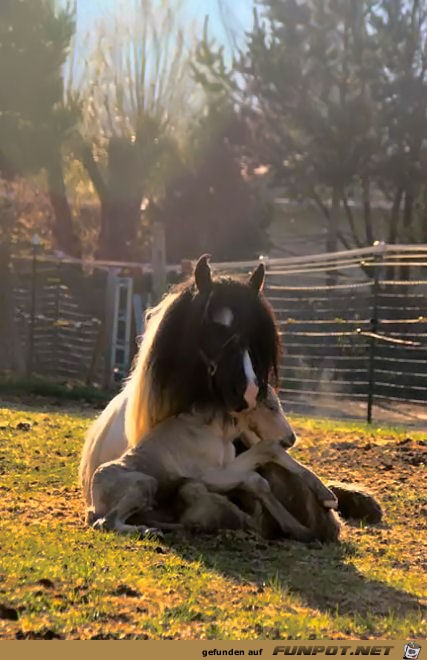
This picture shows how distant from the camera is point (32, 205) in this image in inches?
1037

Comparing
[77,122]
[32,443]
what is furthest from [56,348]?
[32,443]

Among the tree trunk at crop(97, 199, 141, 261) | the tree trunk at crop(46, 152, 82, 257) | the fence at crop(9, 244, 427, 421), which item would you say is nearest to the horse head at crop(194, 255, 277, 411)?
the fence at crop(9, 244, 427, 421)

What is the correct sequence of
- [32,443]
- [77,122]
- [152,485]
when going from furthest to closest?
[77,122]
[32,443]
[152,485]

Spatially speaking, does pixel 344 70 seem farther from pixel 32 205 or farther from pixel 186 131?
pixel 32 205

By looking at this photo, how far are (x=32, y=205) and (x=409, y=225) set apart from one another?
10.0 m

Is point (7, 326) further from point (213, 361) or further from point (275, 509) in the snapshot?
point (275, 509)

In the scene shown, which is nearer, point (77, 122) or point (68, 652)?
point (68, 652)

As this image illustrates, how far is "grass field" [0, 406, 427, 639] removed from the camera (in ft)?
10.4

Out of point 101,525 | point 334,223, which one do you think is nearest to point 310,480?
point 101,525

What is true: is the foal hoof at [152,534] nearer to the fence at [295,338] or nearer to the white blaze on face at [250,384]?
the white blaze on face at [250,384]

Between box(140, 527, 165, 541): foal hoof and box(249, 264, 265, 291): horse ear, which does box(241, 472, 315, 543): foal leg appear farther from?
box(249, 264, 265, 291): horse ear

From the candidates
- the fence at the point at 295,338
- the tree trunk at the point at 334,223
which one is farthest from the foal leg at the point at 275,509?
the tree trunk at the point at 334,223

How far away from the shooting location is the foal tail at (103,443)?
5418mm

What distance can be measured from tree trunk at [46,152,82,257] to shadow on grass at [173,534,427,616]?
66.2 ft
